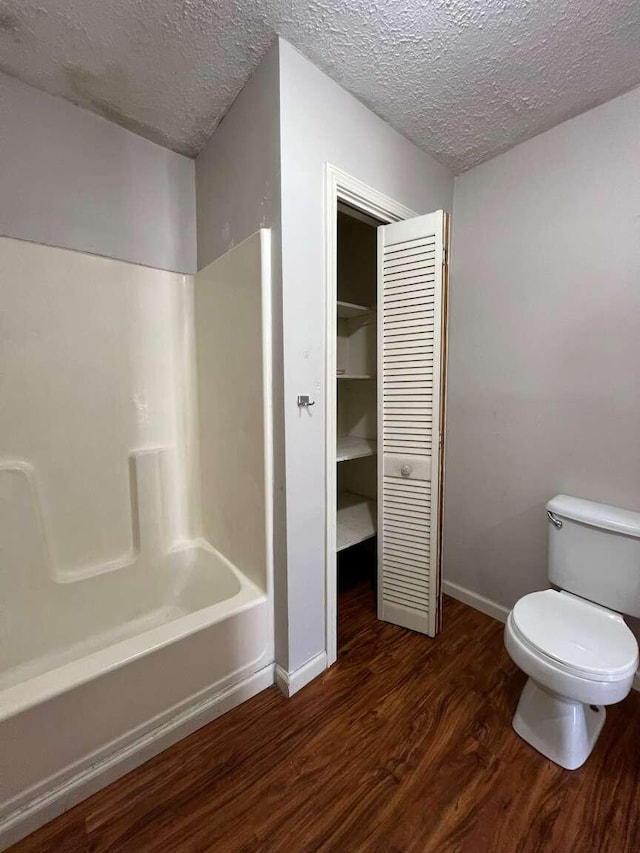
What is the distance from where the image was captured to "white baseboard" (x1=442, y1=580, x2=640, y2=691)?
1854 millimetres

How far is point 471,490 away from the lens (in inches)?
76.3

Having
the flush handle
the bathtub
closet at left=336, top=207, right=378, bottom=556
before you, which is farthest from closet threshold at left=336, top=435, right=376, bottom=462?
the flush handle

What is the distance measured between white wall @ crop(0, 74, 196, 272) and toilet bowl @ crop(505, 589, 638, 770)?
217 cm

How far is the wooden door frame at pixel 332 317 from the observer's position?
136 cm

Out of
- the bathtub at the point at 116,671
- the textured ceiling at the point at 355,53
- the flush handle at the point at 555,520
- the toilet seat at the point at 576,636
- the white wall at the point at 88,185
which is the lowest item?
the bathtub at the point at 116,671

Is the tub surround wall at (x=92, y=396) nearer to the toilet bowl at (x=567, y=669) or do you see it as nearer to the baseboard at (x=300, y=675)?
the baseboard at (x=300, y=675)

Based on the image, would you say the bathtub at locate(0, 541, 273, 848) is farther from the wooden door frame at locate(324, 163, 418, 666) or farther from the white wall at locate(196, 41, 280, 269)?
the white wall at locate(196, 41, 280, 269)

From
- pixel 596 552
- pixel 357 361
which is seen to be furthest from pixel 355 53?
pixel 596 552

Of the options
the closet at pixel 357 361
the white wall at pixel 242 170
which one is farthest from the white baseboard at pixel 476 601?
the white wall at pixel 242 170

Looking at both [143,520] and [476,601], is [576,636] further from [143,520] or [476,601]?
[143,520]

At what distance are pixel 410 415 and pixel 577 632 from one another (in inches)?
39.3

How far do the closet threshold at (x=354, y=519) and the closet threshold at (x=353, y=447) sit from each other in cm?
33

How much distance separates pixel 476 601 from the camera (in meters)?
1.95

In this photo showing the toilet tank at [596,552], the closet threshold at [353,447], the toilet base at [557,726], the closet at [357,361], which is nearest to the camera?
the toilet base at [557,726]
